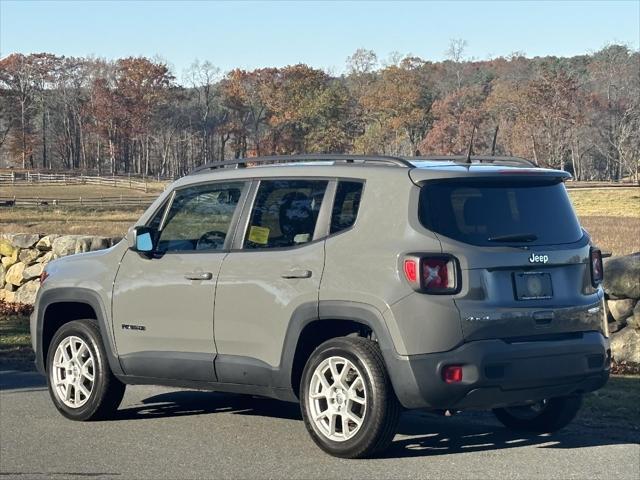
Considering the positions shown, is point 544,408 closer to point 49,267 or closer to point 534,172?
point 534,172

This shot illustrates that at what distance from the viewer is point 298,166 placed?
777cm

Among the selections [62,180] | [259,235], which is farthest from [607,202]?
[62,180]

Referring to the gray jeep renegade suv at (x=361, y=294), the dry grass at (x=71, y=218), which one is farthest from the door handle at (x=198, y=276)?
the dry grass at (x=71, y=218)

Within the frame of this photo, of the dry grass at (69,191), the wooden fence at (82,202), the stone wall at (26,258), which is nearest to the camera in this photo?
the stone wall at (26,258)

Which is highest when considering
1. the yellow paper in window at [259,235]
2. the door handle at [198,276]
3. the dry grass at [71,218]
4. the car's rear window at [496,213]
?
the car's rear window at [496,213]

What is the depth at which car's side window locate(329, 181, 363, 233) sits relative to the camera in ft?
24.0

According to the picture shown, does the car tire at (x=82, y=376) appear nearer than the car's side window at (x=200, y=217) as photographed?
No

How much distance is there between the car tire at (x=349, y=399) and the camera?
689 centimetres

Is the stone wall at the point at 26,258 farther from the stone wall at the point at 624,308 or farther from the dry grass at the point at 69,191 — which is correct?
the dry grass at the point at 69,191

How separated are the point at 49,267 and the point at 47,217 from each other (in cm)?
4164

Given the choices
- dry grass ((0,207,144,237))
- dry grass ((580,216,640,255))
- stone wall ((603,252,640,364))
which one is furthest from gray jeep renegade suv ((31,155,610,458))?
dry grass ((0,207,144,237))

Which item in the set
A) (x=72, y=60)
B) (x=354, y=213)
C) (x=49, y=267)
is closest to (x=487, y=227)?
(x=354, y=213)

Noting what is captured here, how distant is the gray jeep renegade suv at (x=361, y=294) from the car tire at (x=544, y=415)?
1cm

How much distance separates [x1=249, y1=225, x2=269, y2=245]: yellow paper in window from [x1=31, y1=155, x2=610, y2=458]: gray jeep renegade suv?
0.4 inches
